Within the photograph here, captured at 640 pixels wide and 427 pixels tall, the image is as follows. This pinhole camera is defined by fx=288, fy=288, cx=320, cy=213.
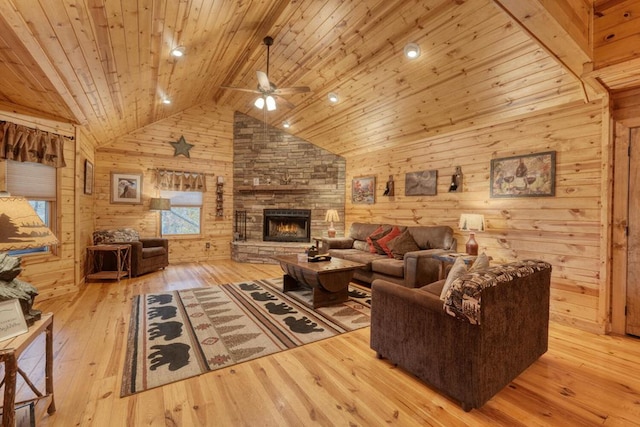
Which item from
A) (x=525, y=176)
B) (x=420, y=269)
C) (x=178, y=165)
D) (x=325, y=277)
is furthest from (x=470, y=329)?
(x=178, y=165)

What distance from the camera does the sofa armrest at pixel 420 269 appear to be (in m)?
3.82

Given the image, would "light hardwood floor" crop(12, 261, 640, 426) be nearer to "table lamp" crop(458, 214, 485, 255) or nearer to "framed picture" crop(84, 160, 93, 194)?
"table lamp" crop(458, 214, 485, 255)

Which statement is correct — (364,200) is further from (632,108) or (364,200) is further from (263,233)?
(632,108)

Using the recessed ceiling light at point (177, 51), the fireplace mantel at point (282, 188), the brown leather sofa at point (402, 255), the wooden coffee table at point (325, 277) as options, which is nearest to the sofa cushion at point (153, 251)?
the fireplace mantel at point (282, 188)

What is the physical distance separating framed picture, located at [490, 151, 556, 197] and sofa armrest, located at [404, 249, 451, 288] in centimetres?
123

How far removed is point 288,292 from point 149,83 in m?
3.48

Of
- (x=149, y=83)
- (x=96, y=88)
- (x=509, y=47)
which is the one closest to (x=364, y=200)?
(x=509, y=47)

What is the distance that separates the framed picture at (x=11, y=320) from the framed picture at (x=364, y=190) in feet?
17.0

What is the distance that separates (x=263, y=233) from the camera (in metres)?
6.93

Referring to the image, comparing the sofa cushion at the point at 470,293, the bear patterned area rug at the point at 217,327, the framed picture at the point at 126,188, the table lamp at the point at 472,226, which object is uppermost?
the framed picture at the point at 126,188

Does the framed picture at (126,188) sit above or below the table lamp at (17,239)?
above

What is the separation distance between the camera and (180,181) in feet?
20.9

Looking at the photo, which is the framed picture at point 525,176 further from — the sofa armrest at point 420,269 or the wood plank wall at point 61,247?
the wood plank wall at point 61,247

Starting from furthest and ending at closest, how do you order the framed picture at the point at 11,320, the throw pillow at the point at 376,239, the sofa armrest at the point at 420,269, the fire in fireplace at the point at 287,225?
the fire in fireplace at the point at 287,225, the throw pillow at the point at 376,239, the sofa armrest at the point at 420,269, the framed picture at the point at 11,320
